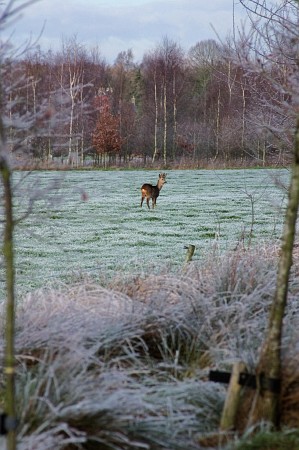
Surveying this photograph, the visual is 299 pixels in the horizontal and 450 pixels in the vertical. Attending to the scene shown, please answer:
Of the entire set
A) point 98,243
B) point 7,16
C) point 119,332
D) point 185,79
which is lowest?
point 98,243

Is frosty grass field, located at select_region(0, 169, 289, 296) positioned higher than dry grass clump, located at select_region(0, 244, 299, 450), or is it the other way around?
dry grass clump, located at select_region(0, 244, 299, 450)

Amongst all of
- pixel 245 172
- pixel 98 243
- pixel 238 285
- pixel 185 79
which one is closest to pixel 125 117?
pixel 185 79

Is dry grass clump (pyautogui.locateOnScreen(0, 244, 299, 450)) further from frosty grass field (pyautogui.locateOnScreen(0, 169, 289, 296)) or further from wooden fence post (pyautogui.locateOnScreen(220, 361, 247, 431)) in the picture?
frosty grass field (pyautogui.locateOnScreen(0, 169, 289, 296))

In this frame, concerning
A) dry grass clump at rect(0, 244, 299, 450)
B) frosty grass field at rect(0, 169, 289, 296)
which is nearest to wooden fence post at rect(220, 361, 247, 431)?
dry grass clump at rect(0, 244, 299, 450)

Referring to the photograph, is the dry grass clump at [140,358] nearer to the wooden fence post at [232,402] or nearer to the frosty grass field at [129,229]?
the wooden fence post at [232,402]

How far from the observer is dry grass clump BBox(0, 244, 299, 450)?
2.55 metres

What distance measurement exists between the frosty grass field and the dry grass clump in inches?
25.6

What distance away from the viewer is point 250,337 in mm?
3268

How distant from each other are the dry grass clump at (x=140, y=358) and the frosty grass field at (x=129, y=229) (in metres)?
0.65

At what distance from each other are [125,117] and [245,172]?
11.6 meters

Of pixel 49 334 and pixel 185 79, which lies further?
pixel 185 79

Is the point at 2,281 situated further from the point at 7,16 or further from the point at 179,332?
the point at 7,16

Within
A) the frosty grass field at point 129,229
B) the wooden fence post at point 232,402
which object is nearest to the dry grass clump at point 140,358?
the wooden fence post at point 232,402

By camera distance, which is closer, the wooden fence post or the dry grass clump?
the dry grass clump
